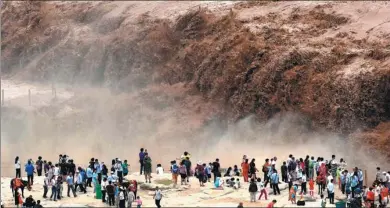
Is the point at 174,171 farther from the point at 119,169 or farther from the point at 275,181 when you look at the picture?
the point at 275,181

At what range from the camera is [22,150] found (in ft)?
148

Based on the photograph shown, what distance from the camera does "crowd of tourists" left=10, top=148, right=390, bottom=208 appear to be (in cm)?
2683

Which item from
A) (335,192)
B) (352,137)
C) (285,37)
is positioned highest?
(285,37)

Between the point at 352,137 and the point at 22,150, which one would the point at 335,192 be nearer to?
the point at 352,137

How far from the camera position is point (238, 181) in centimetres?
2994

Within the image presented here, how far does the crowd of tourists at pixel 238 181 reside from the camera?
1056 inches

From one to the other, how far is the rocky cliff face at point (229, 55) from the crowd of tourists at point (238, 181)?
25.9ft

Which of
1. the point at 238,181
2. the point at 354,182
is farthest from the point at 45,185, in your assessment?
the point at 354,182

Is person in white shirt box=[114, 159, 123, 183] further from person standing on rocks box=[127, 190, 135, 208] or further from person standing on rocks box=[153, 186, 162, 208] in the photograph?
person standing on rocks box=[153, 186, 162, 208]

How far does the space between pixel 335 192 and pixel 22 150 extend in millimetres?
23365

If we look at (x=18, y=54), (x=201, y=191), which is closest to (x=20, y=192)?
(x=201, y=191)

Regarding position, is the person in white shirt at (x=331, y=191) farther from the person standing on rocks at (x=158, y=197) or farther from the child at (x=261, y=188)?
the person standing on rocks at (x=158, y=197)

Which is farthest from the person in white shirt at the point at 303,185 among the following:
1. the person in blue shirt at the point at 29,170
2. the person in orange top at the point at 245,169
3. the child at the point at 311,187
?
the person in blue shirt at the point at 29,170

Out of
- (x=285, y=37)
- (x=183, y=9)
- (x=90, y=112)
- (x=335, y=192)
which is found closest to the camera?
(x=335, y=192)
